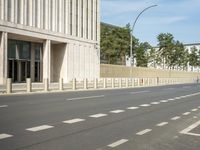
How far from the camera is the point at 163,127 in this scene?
9.41 m

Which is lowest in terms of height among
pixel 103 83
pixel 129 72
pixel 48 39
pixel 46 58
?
pixel 103 83

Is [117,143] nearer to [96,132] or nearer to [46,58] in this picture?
[96,132]

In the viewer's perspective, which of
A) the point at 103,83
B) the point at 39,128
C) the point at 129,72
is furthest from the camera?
the point at 129,72

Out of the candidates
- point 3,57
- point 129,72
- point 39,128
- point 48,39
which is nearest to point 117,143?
point 39,128

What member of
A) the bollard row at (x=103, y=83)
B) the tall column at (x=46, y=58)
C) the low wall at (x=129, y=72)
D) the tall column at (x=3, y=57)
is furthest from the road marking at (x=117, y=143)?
the tall column at (x=46, y=58)

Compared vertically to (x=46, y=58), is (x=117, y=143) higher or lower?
lower

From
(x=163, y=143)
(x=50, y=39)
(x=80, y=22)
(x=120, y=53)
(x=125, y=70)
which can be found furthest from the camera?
(x=120, y=53)

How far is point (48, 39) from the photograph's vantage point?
144 feet

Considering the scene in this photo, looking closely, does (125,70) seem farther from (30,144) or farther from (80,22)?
→ (30,144)

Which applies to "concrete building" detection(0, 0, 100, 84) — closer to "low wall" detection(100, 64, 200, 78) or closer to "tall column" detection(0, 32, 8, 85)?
"tall column" detection(0, 32, 8, 85)

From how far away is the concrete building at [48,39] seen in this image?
38.9 meters

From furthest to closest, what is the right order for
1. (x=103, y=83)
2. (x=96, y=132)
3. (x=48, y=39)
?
1. (x=48, y=39)
2. (x=103, y=83)
3. (x=96, y=132)

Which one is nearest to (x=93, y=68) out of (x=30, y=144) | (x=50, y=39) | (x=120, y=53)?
(x=50, y=39)

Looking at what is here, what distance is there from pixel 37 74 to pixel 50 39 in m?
5.38
